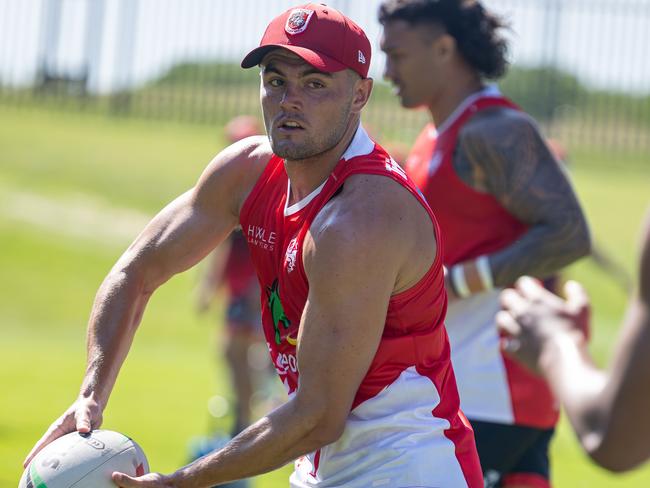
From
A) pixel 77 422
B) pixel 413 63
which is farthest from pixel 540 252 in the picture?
pixel 77 422

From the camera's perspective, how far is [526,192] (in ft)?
17.8

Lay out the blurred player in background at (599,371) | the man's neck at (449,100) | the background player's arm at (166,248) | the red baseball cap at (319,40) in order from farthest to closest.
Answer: the man's neck at (449,100)
the background player's arm at (166,248)
the red baseball cap at (319,40)
the blurred player in background at (599,371)

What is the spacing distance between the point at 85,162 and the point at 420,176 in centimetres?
1453

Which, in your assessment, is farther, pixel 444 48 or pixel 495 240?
pixel 444 48

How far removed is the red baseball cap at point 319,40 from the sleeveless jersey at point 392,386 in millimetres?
271

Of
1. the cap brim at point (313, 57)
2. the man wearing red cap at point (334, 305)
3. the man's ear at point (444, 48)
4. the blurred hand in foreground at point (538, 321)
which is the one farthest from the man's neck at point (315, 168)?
the man's ear at point (444, 48)

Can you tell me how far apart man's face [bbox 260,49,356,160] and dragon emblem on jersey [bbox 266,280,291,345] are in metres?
0.45

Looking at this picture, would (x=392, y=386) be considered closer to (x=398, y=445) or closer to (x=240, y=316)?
(x=398, y=445)

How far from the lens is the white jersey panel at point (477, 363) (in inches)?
216

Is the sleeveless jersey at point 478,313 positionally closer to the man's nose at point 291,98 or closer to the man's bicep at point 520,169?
the man's bicep at point 520,169

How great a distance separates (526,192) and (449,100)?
2.16 ft

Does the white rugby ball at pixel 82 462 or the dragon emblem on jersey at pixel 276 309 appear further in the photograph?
the dragon emblem on jersey at pixel 276 309

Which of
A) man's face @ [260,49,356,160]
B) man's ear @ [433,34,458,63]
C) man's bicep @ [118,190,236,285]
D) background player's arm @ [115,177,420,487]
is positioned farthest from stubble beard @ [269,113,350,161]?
man's ear @ [433,34,458,63]

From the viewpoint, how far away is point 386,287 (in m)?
3.76
